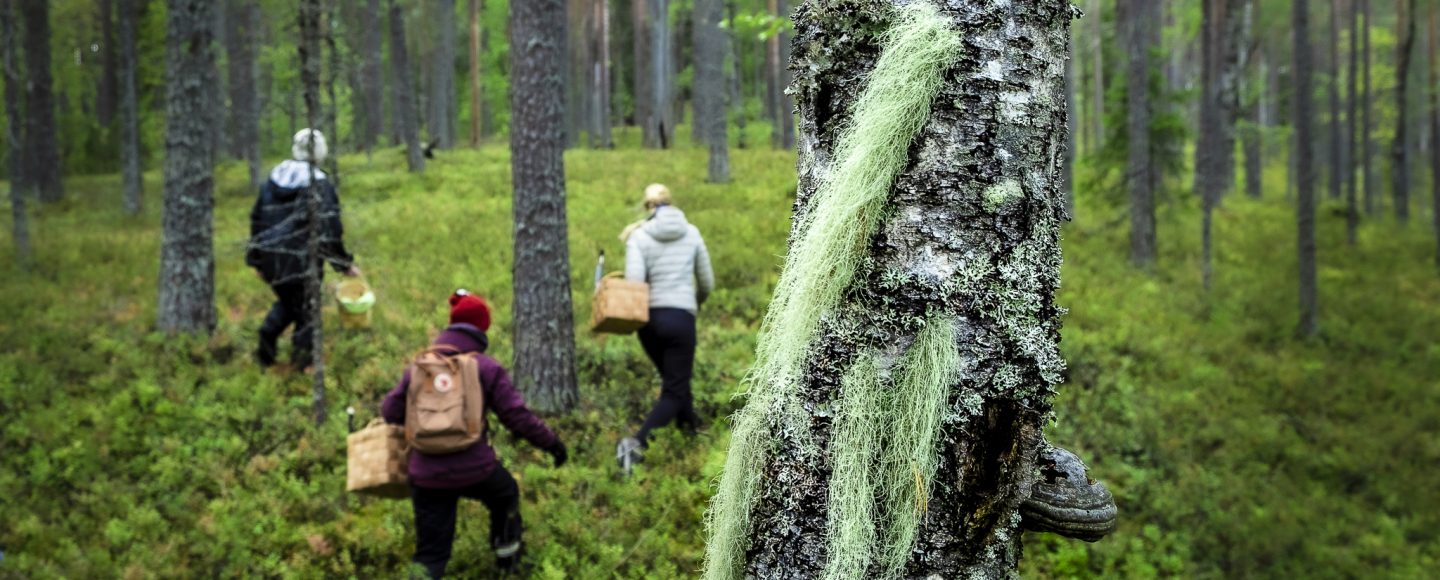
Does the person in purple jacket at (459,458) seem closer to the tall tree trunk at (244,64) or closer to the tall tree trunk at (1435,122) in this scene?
the tall tree trunk at (244,64)

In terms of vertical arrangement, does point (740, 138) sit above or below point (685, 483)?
above

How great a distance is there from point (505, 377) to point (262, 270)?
4.09 meters

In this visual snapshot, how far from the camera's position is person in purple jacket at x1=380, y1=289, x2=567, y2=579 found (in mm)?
4535

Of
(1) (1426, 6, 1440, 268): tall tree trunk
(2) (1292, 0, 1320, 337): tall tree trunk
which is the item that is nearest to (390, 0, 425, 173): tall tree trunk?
(2) (1292, 0, 1320, 337): tall tree trunk

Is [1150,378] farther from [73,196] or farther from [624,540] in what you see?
[73,196]

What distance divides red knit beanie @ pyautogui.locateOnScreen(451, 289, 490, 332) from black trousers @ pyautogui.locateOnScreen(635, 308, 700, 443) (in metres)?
1.76

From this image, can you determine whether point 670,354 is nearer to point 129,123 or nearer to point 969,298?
point 969,298

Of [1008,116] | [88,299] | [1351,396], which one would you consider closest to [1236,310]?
[1351,396]

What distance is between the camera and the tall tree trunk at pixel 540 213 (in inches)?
282

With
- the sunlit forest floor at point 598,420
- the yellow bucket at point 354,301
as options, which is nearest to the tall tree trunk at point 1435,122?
the sunlit forest floor at point 598,420

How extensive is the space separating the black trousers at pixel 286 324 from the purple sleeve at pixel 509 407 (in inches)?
152

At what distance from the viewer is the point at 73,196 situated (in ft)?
68.2

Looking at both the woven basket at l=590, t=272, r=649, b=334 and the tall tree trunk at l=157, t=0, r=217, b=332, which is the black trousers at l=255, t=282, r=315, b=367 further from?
the woven basket at l=590, t=272, r=649, b=334

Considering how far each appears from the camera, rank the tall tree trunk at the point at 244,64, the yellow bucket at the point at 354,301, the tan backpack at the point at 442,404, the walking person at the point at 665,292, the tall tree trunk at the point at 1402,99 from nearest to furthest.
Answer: the tan backpack at the point at 442,404, the walking person at the point at 665,292, the yellow bucket at the point at 354,301, the tall tree trunk at the point at 1402,99, the tall tree trunk at the point at 244,64
